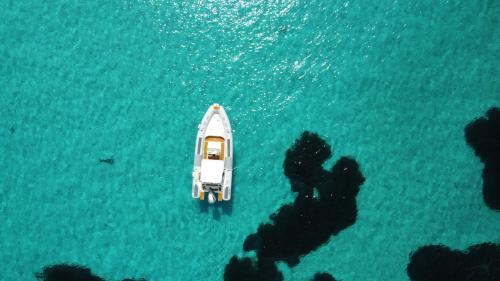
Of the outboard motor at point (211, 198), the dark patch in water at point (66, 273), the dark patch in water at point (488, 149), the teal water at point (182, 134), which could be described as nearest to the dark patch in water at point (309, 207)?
the teal water at point (182, 134)

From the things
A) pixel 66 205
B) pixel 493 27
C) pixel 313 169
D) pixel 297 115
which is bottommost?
pixel 66 205

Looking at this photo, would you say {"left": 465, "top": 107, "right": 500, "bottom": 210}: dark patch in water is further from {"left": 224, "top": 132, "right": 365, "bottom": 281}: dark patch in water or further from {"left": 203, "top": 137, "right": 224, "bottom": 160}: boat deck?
{"left": 203, "top": 137, "right": 224, "bottom": 160}: boat deck

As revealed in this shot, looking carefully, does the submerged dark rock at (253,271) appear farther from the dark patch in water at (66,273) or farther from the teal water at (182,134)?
the dark patch in water at (66,273)

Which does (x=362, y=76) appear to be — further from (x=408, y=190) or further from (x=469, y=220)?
(x=469, y=220)

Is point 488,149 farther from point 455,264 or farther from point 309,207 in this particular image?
point 309,207

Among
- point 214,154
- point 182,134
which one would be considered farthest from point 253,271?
point 182,134

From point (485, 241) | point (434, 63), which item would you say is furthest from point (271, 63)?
A: point (485, 241)
